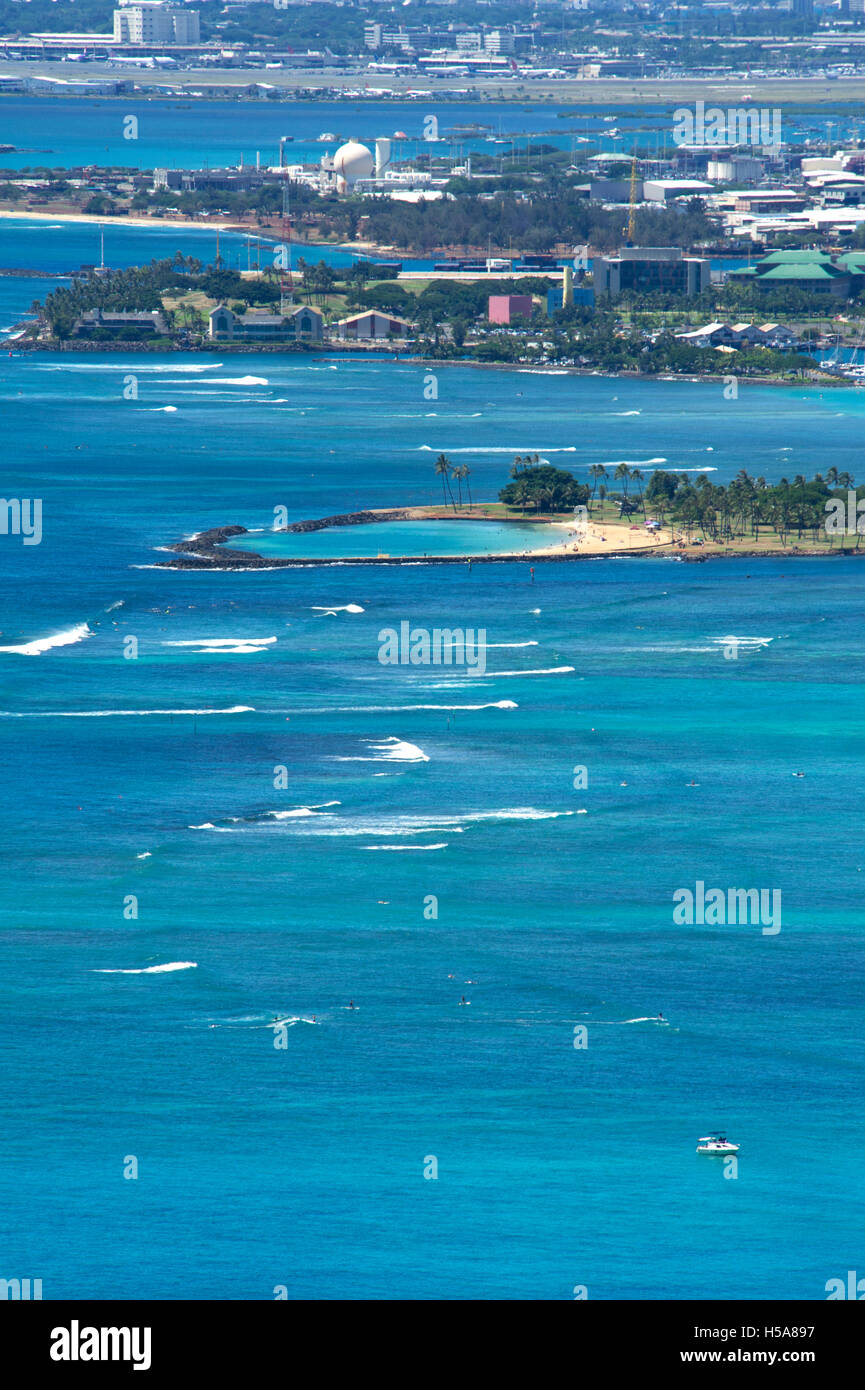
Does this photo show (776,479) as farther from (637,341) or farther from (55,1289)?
(55,1289)

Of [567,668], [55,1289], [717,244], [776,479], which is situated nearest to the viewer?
[55,1289]

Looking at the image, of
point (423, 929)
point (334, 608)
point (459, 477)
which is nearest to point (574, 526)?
point (459, 477)

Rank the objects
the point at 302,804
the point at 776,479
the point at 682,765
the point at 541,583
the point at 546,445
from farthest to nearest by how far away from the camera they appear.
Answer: the point at 546,445 < the point at 776,479 < the point at 541,583 < the point at 682,765 < the point at 302,804

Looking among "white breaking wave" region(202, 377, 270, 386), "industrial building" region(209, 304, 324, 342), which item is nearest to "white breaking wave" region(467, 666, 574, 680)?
"white breaking wave" region(202, 377, 270, 386)

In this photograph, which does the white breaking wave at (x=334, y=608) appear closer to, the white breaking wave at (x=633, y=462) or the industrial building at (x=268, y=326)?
the white breaking wave at (x=633, y=462)

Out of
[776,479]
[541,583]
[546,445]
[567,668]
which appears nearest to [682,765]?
[567,668]

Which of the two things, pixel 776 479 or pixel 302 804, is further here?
pixel 776 479

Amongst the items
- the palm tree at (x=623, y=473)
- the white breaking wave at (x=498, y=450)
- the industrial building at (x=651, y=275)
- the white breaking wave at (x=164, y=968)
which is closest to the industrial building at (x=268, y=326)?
the industrial building at (x=651, y=275)

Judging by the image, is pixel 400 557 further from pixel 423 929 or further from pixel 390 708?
pixel 423 929
